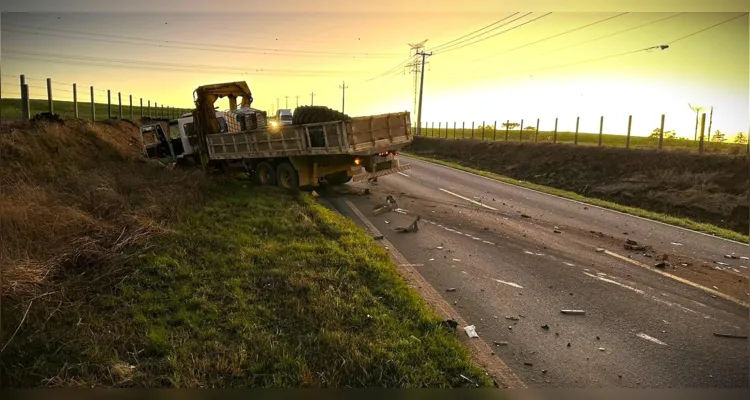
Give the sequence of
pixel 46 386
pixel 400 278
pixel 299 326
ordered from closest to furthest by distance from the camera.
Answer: pixel 46 386 < pixel 299 326 < pixel 400 278

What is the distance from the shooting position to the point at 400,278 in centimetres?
579

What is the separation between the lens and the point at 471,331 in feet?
14.9

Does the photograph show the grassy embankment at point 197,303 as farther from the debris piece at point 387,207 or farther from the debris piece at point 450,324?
the debris piece at point 387,207

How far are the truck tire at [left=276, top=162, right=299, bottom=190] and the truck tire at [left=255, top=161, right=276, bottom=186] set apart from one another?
21 cm

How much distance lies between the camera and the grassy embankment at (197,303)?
336 centimetres

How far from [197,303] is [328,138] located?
7.19 meters

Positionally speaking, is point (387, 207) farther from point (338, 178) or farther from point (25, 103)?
point (25, 103)

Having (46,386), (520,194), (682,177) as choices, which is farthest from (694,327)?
(682,177)

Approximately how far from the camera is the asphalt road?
3.98 meters

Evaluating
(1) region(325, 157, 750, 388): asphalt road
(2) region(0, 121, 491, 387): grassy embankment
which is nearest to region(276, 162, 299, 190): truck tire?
(1) region(325, 157, 750, 388): asphalt road

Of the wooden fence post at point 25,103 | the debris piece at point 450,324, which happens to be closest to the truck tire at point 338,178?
the wooden fence post at point 25,103

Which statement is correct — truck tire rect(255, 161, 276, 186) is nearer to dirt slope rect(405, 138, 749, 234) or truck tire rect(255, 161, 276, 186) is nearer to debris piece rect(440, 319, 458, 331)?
debris piece rect(440, 319, 458, 331)

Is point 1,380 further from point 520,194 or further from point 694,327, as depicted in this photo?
point 520,194

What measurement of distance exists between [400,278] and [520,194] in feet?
31.0
